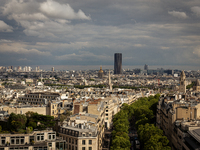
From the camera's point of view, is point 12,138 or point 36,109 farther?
point 36,109

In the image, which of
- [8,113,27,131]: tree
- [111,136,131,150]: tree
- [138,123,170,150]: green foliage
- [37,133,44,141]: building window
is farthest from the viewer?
[8,113,27,131]: tree

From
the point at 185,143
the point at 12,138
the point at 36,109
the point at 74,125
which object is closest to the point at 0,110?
the point at 36,109

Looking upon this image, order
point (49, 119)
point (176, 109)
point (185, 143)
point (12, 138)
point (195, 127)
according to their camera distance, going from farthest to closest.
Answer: point (49, 119) < point (176, 109) < point (195, 127) < point (185, 143) < point (12, 138)

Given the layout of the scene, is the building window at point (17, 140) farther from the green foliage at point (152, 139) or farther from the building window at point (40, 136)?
the green foliage at point (152, 139)

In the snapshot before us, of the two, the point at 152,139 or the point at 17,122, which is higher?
the point at 17,122

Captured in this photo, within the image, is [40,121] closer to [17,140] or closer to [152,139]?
[17,140]

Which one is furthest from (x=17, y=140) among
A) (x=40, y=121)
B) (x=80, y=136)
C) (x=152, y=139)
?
(x=152, y=139)

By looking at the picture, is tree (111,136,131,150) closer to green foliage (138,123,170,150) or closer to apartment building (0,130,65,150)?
green foliage (138,123,170,150)

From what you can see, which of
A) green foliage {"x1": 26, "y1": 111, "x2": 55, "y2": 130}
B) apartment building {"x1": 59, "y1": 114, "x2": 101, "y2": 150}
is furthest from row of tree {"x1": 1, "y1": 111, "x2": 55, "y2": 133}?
apartment building {"x1": 59, "y1": 114, "x2": 101, "y2": 150}

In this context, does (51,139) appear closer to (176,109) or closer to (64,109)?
(176,109)
